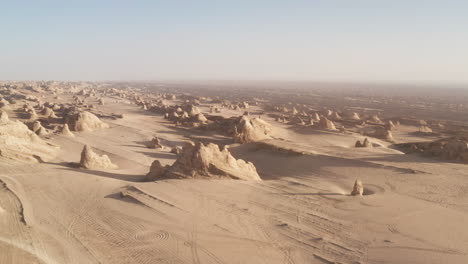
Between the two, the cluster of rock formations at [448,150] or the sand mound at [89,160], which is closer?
the sand mound at [89,160]

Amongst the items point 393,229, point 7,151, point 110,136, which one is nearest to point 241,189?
point 393,229

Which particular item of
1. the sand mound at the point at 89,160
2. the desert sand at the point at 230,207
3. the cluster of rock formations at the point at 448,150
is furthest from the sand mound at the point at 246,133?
the sand mound at the point at 89,160

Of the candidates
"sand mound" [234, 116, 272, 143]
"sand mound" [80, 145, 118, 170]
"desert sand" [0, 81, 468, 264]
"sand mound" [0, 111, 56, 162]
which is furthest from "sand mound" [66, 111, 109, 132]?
"sand mound" [80, 145, 118, 170]

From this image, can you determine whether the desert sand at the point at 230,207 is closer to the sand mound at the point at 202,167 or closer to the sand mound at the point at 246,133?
the sand mound at the point at 202,167

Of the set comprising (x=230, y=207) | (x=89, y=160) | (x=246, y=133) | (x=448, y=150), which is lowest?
(x=230, y=207)

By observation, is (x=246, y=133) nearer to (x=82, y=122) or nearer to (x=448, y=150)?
(x=448, y=150)

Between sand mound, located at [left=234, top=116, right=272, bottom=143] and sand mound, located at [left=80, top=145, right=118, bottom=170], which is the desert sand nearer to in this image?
sand mound, located at [left=80, top=145, right=118, bottom=170]

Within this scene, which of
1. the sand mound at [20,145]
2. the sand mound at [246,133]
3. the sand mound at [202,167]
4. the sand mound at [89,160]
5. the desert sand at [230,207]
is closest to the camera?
the desert sand at [230,207]

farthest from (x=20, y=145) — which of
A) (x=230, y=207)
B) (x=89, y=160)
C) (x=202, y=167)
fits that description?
(x=230, y=207)
